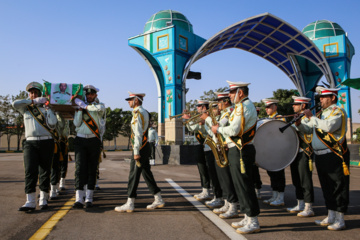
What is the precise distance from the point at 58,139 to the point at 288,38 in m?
22.1

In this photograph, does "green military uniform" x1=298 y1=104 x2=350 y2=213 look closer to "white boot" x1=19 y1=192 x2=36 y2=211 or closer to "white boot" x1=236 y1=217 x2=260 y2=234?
"white boot" x1=236 y1=217 x2=260 y2=234

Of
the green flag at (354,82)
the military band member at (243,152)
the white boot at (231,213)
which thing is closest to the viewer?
the green flag at (354,82)

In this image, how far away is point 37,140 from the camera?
517 centimetres

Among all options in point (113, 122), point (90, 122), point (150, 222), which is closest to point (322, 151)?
point (150, 222)

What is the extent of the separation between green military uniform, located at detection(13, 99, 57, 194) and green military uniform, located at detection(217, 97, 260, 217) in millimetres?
3361

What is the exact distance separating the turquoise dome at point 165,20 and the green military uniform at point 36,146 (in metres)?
17.3

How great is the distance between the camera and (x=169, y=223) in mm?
4207

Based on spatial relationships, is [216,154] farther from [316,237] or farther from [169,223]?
[316,237]

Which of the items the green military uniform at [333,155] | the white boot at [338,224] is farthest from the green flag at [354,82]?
the white boot at [338,224]

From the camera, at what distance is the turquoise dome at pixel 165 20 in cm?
2167

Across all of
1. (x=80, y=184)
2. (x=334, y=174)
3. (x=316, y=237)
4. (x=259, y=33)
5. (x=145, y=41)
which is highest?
(x=259, y=33)

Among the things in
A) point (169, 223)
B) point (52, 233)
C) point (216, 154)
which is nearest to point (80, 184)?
point (52, 233)

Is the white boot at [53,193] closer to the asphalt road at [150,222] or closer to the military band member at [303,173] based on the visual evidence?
A: the asphalt road at [150,222]

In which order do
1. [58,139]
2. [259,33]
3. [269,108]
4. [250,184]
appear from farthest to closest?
[259,33]
[58,139]
[269,108]
[250,184]
